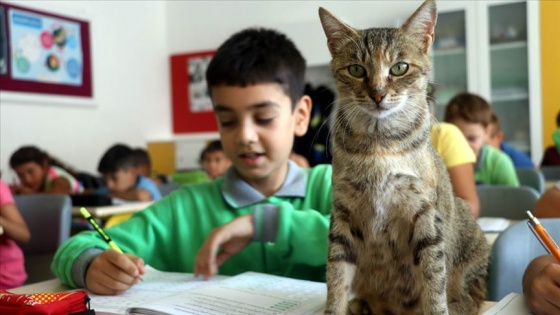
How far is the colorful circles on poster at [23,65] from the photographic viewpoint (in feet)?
7.85

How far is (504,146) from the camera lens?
2918mm

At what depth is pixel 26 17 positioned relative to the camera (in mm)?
2248

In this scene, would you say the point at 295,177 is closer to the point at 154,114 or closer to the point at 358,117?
the point at 358,117

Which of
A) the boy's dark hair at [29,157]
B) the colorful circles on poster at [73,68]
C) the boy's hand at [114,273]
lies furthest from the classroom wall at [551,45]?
the boy's dark hair at [29,157]

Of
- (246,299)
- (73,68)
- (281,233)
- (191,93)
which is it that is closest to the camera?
(246,299)

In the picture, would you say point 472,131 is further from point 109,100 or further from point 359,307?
point 109,100

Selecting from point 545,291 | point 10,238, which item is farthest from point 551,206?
point 10,238

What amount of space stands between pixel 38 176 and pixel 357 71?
114 inches

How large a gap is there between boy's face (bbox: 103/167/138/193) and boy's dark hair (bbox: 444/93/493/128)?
1.93 m

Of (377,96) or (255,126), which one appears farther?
(255,126)

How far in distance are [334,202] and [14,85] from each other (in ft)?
7.69

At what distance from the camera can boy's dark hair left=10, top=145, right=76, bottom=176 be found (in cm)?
290

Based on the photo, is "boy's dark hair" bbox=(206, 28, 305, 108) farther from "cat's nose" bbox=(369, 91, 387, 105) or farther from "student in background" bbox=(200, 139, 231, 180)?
"student in background" bbox=(200, 139, 231, 180)

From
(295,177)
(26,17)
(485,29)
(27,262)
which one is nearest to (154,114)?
(26,17)
